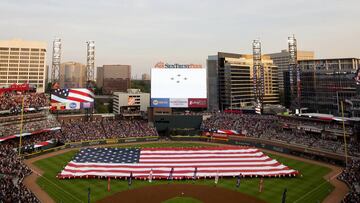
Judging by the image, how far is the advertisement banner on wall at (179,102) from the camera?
249 ft

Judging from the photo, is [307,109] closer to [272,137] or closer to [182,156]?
[272,137]

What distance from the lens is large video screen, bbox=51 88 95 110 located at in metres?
68.6

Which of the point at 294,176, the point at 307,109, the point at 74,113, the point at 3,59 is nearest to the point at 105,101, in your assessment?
the point at 3,59

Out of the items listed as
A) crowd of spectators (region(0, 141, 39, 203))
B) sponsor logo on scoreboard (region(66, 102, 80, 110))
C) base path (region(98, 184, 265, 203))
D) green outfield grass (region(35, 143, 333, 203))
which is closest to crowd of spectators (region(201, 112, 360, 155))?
green outfield grass (region(35, 143, 333, 203))

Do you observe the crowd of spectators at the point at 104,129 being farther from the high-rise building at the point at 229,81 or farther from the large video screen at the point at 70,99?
the high-rise building at the point at 229,81

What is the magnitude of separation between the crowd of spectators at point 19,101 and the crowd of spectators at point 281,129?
39.9 meters

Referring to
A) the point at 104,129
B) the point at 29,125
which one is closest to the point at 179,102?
the point at 104,129

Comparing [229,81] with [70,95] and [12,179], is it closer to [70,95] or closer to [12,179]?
[70,95]

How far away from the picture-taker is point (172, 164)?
43719 millimetres

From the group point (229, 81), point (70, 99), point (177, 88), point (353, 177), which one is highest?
point (229, 81)

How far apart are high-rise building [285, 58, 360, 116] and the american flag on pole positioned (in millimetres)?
68161

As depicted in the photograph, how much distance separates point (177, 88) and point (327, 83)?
47.4 metres

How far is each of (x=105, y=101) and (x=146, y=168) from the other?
128m

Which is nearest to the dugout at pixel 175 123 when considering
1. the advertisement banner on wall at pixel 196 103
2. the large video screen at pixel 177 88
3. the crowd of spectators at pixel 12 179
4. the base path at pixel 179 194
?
the advertisement banner on wall at pixel 196 103
